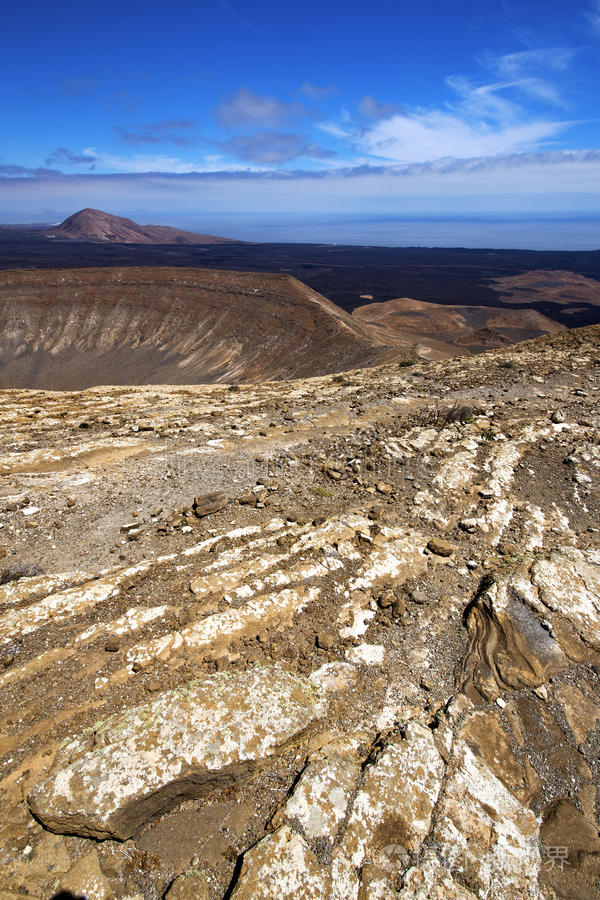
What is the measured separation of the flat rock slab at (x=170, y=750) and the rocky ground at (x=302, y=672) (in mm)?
19

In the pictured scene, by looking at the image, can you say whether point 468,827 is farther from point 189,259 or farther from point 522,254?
point 522,254

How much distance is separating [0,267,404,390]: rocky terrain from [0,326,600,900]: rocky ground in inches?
1115

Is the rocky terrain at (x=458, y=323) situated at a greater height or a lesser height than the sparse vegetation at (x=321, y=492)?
greater

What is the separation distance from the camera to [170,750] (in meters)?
4.27

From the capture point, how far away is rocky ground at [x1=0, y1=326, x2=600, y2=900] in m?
3.82

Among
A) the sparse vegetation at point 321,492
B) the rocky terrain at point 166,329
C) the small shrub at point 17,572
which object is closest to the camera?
the small shrub at point 17,572

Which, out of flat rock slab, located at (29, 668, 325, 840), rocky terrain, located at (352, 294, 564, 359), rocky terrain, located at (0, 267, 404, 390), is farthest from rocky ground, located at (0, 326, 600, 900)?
rocky terrain, located at (352, 294, 564, 359)

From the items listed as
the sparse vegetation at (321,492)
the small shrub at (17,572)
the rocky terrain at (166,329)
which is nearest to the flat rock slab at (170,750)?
the small shrub at (17,572)

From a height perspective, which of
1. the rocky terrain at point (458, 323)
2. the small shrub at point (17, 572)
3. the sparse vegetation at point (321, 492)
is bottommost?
the small shrub at point (17, 572)

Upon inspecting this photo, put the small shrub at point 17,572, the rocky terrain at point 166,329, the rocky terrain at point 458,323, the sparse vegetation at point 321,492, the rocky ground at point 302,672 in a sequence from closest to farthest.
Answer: the rocky ground at point 302,672, the small shrub at point 17,572, the sparse vegetation at point 321,492, the rocky terrain at point 166,329, the rocky terrain at point 458,323

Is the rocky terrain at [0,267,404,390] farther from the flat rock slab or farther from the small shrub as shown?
the flat rock slab

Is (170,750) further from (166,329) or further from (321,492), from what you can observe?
(166,329)

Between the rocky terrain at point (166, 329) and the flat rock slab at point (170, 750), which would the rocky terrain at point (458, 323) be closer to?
the rocky terrain at point (166, 329)

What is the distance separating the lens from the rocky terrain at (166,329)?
1676 inches
